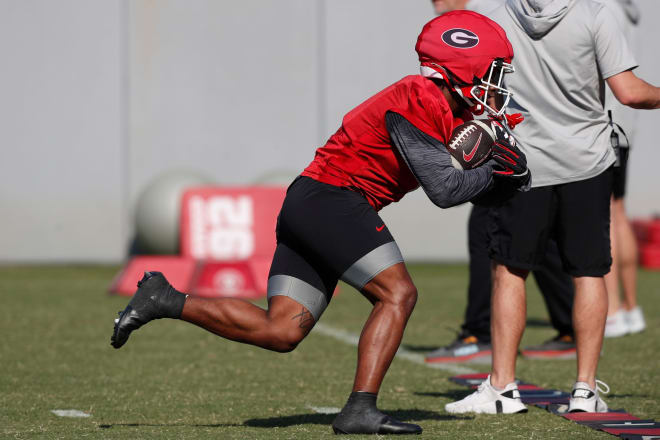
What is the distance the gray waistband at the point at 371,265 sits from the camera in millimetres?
4559

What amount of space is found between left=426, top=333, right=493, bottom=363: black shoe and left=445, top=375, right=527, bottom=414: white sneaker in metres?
1.78

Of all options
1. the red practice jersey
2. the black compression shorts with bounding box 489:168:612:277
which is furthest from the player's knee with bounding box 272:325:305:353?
the black compression shorts with bounding box 489:168:612:277

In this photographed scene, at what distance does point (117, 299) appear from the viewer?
35.6 feet

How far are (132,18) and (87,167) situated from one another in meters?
2.20

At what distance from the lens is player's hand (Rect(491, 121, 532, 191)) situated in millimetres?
4668

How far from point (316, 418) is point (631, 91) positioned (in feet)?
6.72

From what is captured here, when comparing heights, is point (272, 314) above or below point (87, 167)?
above

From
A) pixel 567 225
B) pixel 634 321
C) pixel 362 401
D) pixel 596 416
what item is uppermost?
pixel 567 225

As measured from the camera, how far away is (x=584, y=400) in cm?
525

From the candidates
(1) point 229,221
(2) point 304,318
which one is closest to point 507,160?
(2) point 304,318

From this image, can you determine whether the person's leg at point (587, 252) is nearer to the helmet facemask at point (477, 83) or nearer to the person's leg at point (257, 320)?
the helmet facemask at point (477, 83)

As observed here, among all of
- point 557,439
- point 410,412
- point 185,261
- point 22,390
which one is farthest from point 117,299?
point 557,439

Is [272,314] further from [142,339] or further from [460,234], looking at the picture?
[460,234]

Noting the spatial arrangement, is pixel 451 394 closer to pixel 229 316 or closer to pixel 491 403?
pixel 491 403
